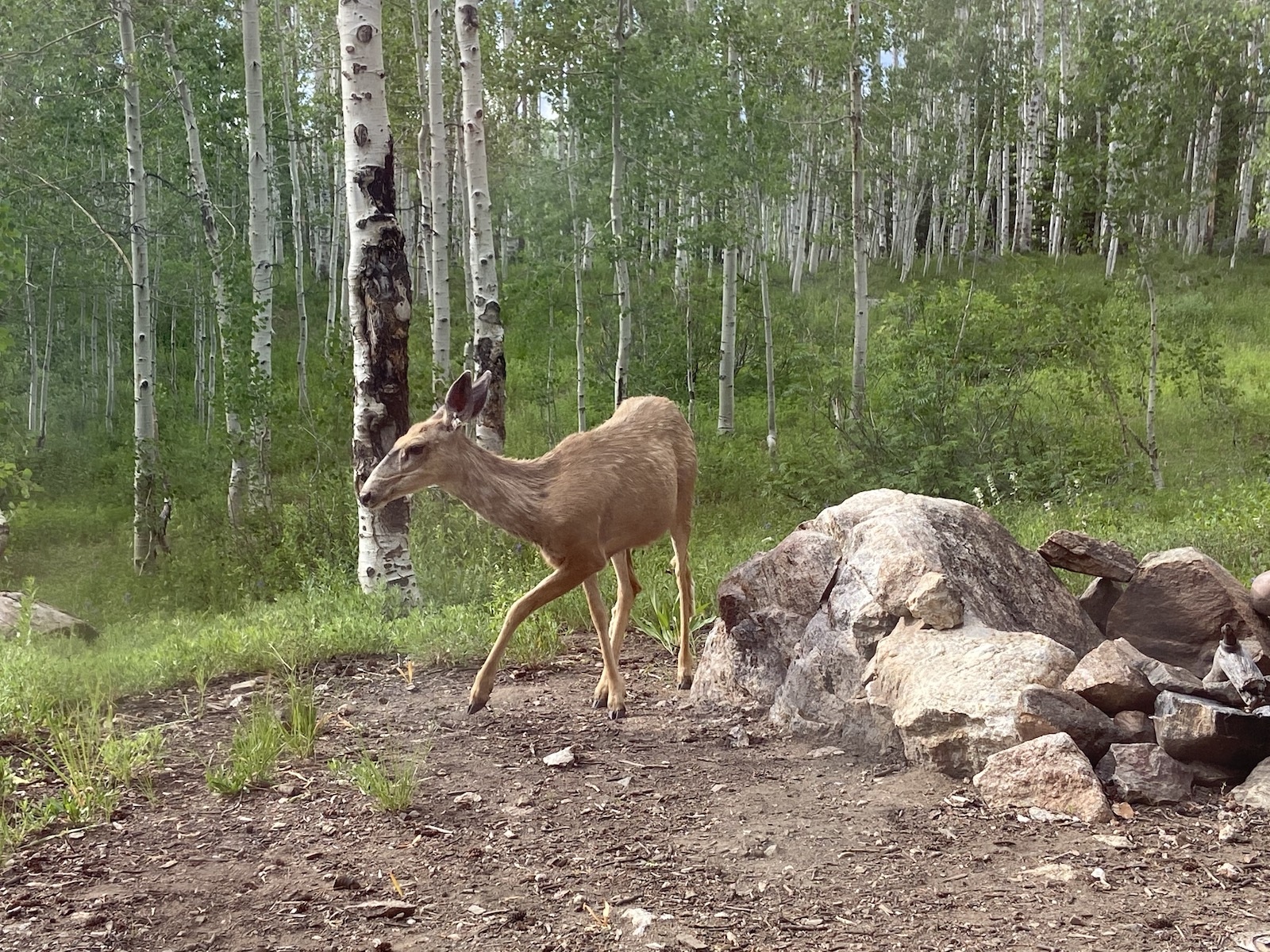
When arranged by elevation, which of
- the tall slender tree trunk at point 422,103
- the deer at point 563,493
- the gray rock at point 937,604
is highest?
the tall slender tree trunk at point 422,103

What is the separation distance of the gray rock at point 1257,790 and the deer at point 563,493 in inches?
126

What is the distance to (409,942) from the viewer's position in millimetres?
3691

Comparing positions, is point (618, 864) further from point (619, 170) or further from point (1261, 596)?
point (619, 170)

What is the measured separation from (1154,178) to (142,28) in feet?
62.1

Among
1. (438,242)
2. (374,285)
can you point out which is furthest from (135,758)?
(438,242)

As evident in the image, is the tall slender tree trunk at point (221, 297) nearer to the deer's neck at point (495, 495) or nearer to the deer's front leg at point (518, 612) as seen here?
the deer's neck at point (495, 495)

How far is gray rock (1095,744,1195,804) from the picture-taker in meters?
4.84

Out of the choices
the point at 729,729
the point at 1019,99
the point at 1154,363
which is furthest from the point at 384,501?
the point at 1019,99

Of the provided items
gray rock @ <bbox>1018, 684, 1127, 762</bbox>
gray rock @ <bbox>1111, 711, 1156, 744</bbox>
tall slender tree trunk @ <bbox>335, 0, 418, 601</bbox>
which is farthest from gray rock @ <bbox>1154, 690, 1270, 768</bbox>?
tall slender tree trunk @ <bbox>335, 0, 418, 601</bbox>

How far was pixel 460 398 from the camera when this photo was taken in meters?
5.96

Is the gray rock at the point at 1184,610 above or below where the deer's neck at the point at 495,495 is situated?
below

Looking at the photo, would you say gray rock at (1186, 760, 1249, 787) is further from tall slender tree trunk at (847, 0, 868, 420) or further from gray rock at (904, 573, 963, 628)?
tall slender tree trunk at (847, 0, 868, 420)

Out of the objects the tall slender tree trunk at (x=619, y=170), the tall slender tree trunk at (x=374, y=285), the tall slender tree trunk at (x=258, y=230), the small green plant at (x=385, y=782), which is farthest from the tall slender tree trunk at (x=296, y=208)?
the small green plant at (x=385, y=782)

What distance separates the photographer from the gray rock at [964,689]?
5.12 m
